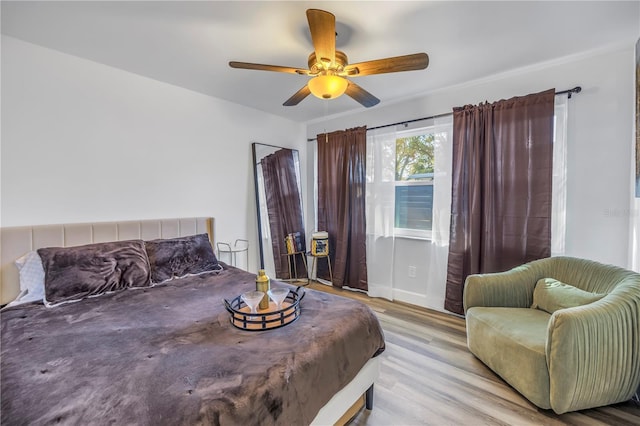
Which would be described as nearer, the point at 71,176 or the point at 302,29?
the point at 302,29

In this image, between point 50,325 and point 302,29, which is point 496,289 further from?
point 50,325

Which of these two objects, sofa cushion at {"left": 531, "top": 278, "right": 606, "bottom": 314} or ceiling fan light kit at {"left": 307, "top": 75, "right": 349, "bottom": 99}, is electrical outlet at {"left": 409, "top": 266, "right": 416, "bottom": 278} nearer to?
sofa cushion at {"left": 531, "top": 278, "right": 606, "bottom": 314}

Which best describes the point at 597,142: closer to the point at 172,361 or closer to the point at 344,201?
the point at 344,201

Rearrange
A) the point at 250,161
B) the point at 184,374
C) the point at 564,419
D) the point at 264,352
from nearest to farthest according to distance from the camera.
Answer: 1. the point at 184,374
2. the point at 264,352
3. the point at 564,419
4. the point at 250,161

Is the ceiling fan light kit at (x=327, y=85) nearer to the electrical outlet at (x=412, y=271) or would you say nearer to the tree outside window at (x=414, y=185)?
the tree outside window at (x=414, y=185)

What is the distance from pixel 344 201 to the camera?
3748 mm

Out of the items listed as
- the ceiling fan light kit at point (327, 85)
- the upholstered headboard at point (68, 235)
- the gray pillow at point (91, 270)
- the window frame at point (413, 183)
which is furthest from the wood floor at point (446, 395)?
the upholstered headboard at point (68, 235)

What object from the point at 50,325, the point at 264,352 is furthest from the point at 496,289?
the point at 50,325

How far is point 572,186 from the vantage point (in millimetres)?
2354

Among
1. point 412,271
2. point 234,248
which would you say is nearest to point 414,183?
point 412,271

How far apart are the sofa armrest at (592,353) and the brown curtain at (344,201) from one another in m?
2.21

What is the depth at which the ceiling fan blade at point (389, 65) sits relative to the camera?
1.68 meters

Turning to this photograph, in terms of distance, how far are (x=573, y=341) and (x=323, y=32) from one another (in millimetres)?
2177

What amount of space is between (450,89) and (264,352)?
122 inches
